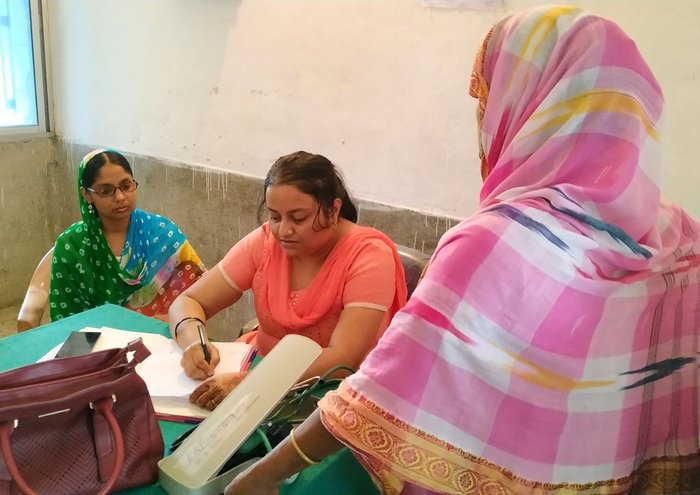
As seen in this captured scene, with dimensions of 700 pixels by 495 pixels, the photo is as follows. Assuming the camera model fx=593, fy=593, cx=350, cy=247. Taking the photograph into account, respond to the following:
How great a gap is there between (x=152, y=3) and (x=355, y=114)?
1.20 metres

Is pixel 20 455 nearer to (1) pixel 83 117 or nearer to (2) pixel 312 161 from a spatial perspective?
(2) pixel 312 161

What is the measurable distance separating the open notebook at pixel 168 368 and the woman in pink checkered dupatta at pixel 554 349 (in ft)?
0.96

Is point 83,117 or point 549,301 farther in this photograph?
point 83,117

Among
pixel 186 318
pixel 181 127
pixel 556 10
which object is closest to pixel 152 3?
pixel 181 127

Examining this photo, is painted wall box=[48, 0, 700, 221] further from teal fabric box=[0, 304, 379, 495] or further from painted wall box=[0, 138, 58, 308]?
teal fabric box=[0, 304, 379, 495]

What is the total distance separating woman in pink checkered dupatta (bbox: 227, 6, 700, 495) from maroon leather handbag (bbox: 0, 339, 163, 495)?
0.17 meters

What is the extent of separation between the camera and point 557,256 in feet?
2.75

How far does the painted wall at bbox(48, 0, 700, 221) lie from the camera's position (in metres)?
1.53

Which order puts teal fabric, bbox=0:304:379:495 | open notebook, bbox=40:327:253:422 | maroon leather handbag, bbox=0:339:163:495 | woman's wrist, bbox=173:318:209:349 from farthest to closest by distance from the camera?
woman's wrist, bbox=173:318:209:349
open notebook, bbox=40:327:253:422
teal fabric, bbox=0:304:379:495
maroon leather handbag, bbox=0:339:163:495

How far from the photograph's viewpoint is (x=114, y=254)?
207cm

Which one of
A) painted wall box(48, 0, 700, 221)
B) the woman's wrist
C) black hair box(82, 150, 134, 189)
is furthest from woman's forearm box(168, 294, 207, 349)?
painted wall box(48, 0, 700, 221)

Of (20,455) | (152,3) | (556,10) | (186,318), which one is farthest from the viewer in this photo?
(152,3)

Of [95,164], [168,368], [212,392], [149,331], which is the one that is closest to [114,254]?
[95,164]

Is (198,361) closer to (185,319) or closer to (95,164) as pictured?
(185,319)
